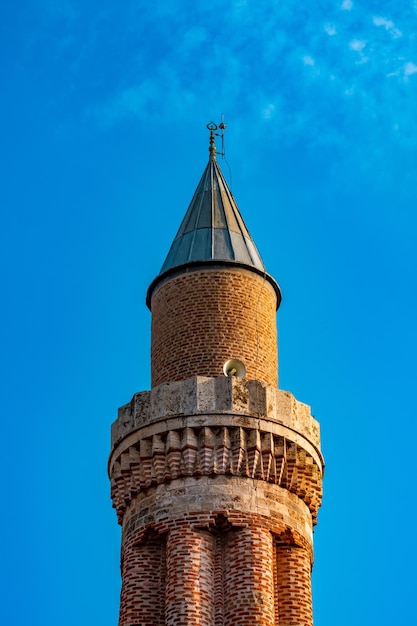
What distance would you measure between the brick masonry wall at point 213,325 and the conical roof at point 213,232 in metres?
0.48

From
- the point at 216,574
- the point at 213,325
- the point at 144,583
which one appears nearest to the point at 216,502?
the point at 216,574

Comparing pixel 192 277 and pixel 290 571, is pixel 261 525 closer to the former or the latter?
pixel 290 571

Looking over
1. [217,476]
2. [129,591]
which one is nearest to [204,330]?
[217,476]

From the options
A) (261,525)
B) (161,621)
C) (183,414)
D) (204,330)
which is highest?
(204,330)

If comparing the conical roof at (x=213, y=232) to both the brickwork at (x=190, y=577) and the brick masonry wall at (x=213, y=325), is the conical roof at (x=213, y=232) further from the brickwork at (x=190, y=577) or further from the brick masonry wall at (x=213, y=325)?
the brickwork at (x=190, y=577)

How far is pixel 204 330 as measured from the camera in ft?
102

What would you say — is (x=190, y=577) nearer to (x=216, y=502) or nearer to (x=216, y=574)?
(x=216, y=574)

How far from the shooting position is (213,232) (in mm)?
33406

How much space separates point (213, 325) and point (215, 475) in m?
3.57

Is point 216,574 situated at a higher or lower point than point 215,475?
lower

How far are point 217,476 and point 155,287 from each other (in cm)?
543

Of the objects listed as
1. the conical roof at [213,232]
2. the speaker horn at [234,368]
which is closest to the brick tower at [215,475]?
the speaker horn at [234,368]

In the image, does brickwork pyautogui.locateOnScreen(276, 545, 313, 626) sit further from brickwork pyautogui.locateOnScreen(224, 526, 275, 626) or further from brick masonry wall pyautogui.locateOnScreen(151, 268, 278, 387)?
brick masonry wall pyautogui.locateOnScreen(151, 268, 278, 387)

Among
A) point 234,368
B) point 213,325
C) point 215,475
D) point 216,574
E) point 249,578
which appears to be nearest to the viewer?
point 249,578
